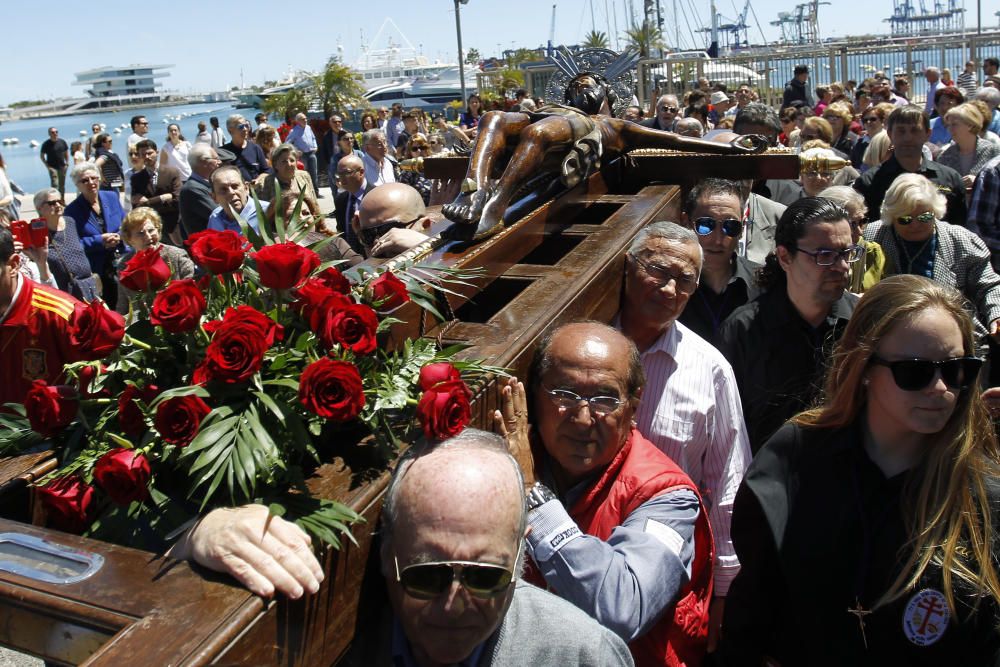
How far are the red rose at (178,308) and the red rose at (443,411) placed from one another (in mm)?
431

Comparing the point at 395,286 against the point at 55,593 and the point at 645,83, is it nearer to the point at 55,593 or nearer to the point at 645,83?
the point at 55,593

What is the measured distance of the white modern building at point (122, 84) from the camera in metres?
152

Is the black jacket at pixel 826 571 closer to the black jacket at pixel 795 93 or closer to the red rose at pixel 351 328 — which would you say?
the red rose at pixel 351 328

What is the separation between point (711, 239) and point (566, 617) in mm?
2131

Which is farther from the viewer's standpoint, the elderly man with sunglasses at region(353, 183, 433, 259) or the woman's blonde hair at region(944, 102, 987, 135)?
the woman's blonde hair at region(944, 102, 987, 135)

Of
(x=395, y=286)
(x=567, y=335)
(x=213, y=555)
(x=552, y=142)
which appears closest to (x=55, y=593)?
(x=213, y=555)

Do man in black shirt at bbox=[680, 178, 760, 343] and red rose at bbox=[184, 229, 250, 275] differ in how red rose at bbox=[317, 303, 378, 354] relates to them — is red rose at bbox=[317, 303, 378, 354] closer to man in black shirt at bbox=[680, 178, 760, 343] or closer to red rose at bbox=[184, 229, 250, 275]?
red rose at bbox=[184, 229, 250, 275]

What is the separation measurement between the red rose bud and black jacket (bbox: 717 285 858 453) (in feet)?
6.85

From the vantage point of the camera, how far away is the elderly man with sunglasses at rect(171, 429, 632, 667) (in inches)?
60.3

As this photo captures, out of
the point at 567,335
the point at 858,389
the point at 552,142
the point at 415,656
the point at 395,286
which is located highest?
the point at 552,142

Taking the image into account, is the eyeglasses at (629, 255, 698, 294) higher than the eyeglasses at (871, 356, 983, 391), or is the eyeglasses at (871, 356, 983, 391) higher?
the eyeglasses at (629, 255, 698, 294)

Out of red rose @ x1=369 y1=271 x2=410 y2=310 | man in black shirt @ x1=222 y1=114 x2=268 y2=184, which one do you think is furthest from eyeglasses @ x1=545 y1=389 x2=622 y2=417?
man in black shirt @ x1=222 y1=114 x2=268 y2=184

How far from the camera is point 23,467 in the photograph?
1.72 metres

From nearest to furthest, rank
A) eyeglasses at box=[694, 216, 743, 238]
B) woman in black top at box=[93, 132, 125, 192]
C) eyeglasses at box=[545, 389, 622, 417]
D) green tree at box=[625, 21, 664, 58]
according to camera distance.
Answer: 1. eyeglasses at box=[545, 389, 622, 417]
2. eyeglasses at box=[694, 216, 743, 238]
3. woman in black top at box=[93, 132, 125, 192]
4. green tree at box=[625, 21, 664, 58]
